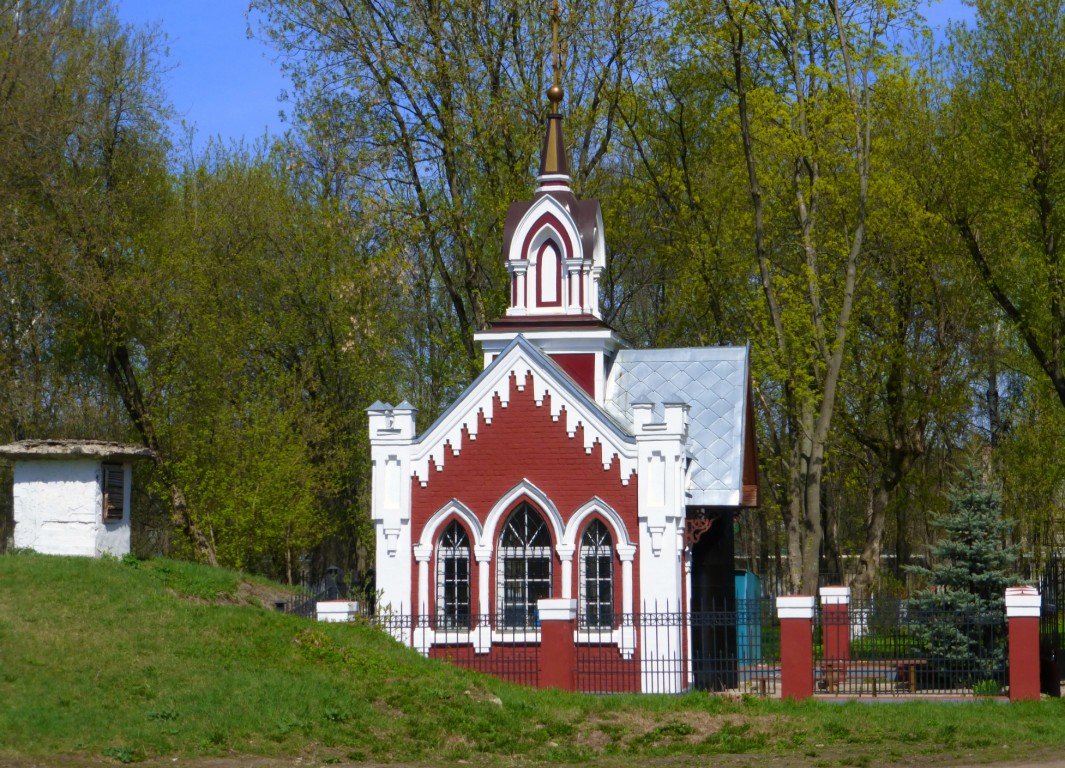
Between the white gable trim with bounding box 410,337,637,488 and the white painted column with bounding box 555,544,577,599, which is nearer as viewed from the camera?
the white painted column with bounding box 555,544,577,599

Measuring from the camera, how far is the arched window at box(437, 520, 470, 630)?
25094mm

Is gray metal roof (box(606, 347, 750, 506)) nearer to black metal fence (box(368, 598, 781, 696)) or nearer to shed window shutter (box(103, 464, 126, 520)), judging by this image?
black metal fence (box(368, 598, 781, 696))

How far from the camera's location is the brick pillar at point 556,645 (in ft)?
73.1

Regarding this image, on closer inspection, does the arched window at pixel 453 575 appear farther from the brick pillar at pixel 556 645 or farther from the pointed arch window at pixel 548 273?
the pointed arch window at pixel 548 273

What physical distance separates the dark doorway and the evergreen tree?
3.23 meters

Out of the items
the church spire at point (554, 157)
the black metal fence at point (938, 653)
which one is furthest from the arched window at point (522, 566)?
the church spire at point (554, 157)

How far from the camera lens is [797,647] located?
21922 mm

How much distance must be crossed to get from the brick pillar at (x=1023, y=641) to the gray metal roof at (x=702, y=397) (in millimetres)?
5461

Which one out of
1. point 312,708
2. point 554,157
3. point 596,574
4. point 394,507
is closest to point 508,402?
point 394,507

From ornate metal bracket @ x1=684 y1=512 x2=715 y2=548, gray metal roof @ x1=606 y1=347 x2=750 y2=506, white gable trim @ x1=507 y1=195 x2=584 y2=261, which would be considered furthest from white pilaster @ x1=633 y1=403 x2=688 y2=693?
white gable trim @ x1=507 y1=195 x2=584 y2=261

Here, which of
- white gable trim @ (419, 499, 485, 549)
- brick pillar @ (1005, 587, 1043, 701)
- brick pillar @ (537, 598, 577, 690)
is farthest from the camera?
white gable trim @ (419, 499, 485, 549)

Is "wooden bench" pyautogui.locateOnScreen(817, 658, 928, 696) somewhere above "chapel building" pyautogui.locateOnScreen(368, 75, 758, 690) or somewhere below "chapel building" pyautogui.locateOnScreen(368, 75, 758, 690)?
below

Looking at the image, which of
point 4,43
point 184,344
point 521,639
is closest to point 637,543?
point 521,639

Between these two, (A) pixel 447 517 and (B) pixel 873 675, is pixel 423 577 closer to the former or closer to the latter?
(A) pixel 447 517
